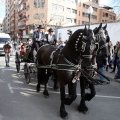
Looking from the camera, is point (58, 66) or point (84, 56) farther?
point (58, 66)

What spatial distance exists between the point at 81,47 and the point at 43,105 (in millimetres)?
2277

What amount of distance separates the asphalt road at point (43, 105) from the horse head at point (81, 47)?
1468 millimetres

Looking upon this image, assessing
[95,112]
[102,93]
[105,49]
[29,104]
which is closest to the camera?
[105,49]

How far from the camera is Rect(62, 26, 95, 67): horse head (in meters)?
4.77

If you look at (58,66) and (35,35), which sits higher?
(35,35)

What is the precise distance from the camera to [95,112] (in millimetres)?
5766

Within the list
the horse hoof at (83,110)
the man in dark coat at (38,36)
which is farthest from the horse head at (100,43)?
the man in dark coat at (38,36)

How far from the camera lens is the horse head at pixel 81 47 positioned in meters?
4.77

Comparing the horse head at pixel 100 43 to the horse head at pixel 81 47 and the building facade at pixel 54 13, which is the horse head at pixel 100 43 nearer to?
the horse head at pixel 81 47

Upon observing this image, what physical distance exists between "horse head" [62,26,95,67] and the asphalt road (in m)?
1.47

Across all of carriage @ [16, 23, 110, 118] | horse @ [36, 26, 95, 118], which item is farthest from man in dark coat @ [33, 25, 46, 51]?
carriage @ [16, 23, 110, 118]

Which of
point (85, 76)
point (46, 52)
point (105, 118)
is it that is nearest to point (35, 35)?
point (46, 52)

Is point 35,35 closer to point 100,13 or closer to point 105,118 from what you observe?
point 105,118

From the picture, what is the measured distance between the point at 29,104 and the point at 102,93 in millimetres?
2906
